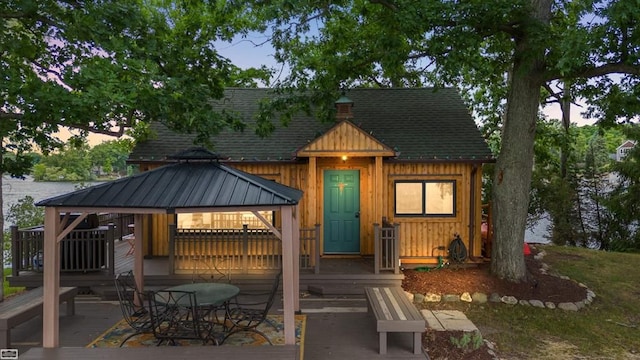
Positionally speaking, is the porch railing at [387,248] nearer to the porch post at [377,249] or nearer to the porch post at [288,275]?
the porch post at [377,249]

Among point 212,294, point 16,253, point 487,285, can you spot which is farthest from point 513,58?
point 16,253

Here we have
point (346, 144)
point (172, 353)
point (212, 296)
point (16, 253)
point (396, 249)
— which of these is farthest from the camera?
point (346, 144)

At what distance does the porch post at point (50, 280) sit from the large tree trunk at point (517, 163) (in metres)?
8.77

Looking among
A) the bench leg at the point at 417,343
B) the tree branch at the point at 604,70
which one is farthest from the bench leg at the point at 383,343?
the tree branch at the point at 604,70

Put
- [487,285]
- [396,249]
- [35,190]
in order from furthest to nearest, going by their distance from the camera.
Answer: [35,190], [487,285], [396,249]

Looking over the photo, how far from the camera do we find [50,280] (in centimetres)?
534

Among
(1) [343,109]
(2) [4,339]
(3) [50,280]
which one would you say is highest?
(1) [343,109]

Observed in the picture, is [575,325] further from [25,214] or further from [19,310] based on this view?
[25,214]

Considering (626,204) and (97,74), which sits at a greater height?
(97,74)

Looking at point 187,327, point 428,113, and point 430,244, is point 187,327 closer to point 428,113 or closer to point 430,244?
point 430,244

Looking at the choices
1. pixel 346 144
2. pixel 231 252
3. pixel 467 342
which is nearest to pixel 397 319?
pixel 467 342

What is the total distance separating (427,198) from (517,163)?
2.41 metres

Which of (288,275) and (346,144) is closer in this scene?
(288,275)

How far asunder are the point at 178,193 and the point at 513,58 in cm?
862
